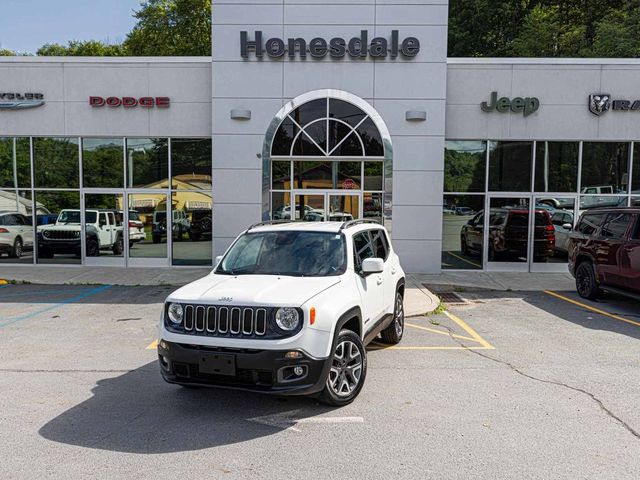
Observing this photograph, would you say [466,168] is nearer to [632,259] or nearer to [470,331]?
[632,259]

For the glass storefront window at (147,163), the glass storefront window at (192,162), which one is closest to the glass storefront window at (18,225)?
the glass storefront window at (147,163)

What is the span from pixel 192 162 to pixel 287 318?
11808 millimetres

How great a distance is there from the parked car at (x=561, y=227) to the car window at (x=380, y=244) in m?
9.69

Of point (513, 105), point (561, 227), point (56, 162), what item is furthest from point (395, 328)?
point (56, 162)

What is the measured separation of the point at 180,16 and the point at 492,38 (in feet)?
70.8

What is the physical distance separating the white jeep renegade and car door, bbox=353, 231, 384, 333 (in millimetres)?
19

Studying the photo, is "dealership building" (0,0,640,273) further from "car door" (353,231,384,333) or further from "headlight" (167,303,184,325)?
"headlight" (167,303,184,325)

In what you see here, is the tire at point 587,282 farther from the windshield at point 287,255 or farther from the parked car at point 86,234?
the parked car at point 86,234

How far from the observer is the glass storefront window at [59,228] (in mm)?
15719

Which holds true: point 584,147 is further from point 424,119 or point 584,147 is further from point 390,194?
point 390,194

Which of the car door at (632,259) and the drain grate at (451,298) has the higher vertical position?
the car door at (632,259)

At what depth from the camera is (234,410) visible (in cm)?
505

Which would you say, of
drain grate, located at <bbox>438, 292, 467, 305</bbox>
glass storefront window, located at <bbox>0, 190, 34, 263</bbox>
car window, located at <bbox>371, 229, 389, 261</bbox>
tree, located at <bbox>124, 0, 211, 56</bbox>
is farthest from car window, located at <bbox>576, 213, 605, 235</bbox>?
Result: tree, located at <bbox>124, 0, 211, 56</bbox>

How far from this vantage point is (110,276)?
45.9ft
